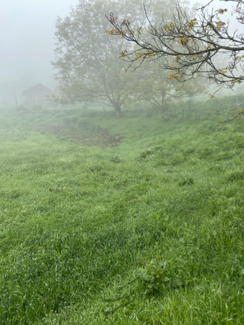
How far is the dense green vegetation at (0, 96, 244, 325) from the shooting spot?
2.85 m

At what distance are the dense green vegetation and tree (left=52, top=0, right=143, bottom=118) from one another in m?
18.1

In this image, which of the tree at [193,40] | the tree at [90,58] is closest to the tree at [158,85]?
the tree at [90,58]

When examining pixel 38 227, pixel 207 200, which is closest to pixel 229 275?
pixel 207 200

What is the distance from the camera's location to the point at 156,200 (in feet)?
22.5

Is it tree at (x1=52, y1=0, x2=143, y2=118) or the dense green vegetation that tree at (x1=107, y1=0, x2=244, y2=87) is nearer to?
the dense green vegetation

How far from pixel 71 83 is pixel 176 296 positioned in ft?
100

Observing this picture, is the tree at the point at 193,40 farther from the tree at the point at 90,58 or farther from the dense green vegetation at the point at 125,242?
the tree at the point at 90,58

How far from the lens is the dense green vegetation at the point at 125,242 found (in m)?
2.85

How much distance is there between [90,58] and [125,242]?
28.5m

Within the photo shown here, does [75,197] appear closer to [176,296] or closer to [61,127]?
[176,296]

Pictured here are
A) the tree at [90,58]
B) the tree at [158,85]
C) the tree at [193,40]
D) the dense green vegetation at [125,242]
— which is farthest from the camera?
the tree at [90,58]

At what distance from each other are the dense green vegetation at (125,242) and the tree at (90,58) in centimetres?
1812

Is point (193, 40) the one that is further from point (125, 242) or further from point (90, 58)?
point (90, 58)

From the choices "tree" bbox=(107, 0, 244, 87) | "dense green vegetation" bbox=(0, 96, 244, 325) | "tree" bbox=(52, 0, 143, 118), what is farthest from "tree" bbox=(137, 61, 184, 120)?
"tree" bbox=(107, 0, 244, 87)
